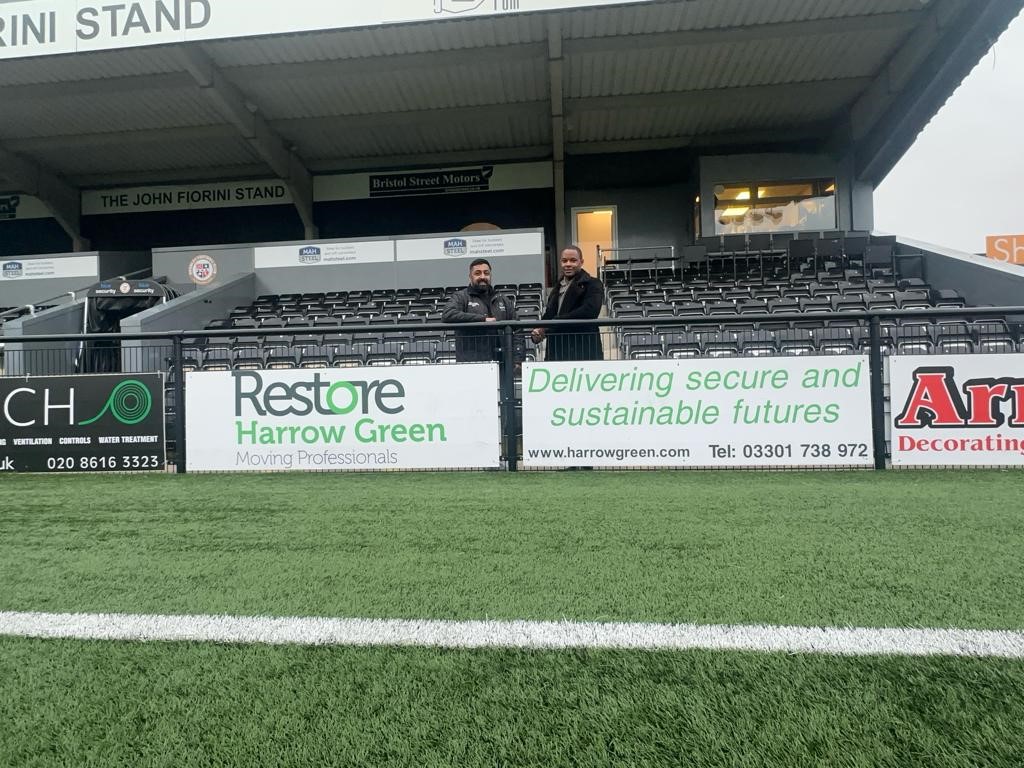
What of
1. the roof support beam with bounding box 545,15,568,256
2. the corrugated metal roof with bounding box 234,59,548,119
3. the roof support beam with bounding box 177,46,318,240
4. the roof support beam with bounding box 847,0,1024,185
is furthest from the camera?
the corrugated metal roof with bounding box 234,59,548,119

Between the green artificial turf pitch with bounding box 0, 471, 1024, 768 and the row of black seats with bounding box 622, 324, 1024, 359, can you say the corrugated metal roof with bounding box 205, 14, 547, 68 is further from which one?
the green artificial turf pitch with bounding box 0, 471, 1024, 768

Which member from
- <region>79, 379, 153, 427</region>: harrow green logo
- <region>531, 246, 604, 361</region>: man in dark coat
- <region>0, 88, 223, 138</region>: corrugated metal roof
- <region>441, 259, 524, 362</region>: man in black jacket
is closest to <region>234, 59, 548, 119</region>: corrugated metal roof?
<region>0, 88, 223, 138</region>: corrugated metal roof

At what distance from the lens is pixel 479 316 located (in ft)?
17.6

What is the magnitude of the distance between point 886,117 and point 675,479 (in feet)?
44.6

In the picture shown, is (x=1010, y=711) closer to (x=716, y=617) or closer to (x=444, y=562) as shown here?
(x=716, y=617)

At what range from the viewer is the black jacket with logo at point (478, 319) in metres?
5.05

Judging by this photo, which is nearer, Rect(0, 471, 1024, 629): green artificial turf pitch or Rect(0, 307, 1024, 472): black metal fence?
Rect(0, 471, 1024, 629): green artificial turf pitch

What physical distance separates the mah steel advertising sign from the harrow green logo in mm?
1062

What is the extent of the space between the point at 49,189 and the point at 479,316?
18.7 metres

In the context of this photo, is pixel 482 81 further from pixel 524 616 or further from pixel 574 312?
pixel 524 616

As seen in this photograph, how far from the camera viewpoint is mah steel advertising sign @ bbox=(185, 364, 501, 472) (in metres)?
4.88

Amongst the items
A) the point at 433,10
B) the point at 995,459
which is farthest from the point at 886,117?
the point at 995,459

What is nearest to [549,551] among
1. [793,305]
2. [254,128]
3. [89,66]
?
[793,305]

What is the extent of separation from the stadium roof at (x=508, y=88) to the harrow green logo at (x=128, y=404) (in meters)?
7.63
